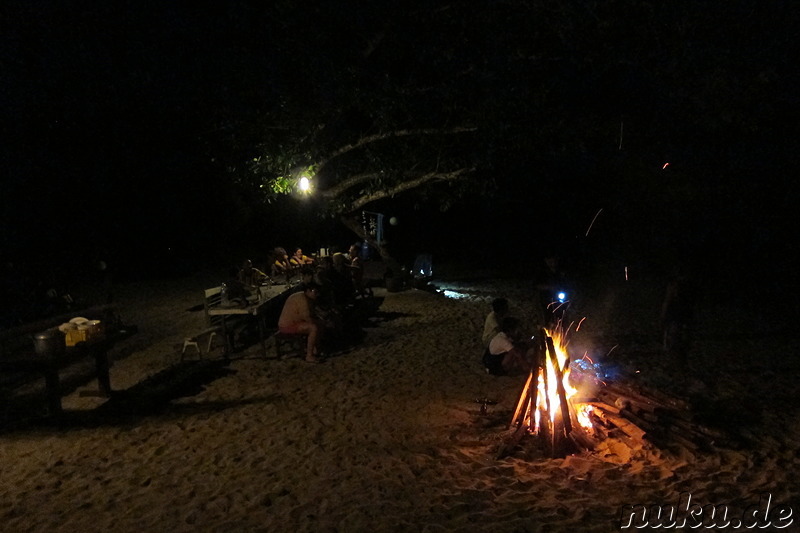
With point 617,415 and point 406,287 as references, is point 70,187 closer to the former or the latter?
point 406,287

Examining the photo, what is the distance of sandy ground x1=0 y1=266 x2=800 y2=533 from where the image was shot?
4555 mm

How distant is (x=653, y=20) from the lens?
35.1 ft

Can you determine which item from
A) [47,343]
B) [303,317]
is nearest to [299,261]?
[303,317]

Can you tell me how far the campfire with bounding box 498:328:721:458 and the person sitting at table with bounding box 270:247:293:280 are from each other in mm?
8341

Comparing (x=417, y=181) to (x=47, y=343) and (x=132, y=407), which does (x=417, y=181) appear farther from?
(x=47, y=343)

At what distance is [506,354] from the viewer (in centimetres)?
797

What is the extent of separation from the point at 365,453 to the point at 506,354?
2.95 m

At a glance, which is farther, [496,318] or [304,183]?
[304,183]

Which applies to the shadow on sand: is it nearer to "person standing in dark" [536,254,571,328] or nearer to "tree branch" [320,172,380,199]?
"person standing in dark" [536,254,571,328]

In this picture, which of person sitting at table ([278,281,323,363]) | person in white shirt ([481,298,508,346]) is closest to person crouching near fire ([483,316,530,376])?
person in white shirt ([481,298,508,346])

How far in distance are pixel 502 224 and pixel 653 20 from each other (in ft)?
74.1

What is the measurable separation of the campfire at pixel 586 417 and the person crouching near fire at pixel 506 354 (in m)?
1.62

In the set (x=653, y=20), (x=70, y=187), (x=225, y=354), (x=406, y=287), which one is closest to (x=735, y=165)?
(x=653, y=20)

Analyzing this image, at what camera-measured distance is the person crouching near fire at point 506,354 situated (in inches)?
313
